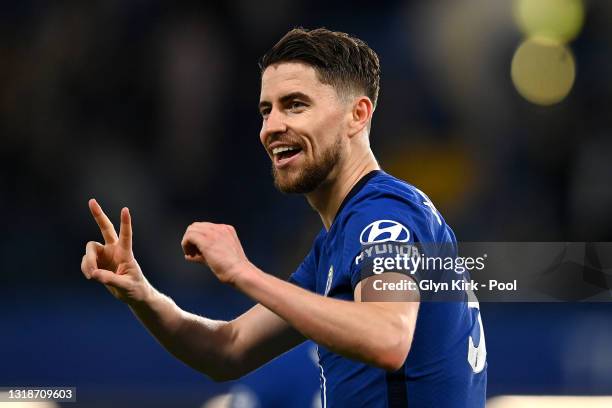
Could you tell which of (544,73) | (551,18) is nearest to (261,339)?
(544,73)

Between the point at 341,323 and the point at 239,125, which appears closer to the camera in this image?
the point at 341,323

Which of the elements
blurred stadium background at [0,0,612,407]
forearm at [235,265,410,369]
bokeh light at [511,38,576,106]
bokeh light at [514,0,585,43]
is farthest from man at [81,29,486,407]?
bokeh light at [514,0,585,43]

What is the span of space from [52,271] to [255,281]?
5228 mm

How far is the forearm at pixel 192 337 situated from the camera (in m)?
2.83

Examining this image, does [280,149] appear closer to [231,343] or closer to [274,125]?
[274,125]

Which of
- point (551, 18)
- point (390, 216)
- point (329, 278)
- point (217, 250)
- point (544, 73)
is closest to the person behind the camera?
point (217, 250)

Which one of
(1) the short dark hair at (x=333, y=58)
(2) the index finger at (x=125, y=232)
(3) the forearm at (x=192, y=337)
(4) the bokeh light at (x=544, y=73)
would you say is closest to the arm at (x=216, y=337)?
(3) the forearm at (x=192, y=337)

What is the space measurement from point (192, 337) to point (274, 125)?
756 mm

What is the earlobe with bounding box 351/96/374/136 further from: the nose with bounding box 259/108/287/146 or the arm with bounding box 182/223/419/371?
the arm with bounding box 182/223/419/371

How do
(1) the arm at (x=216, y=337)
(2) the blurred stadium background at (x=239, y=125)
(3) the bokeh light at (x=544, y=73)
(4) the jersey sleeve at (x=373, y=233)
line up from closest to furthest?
(4) the jersey sleeve at (x=373, y=233)
(1) the arm at (x=216, y=337)
(2) the blurred stadium background at (x=239, y=125)
(3) the bokeh light at (x=544, y=73)

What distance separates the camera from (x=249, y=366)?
2949 mm

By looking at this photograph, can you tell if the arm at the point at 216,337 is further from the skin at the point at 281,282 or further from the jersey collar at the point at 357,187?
the jersey collar at the point at 357,187

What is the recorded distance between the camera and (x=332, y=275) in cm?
241

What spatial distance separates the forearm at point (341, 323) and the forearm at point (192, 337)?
88 cm
